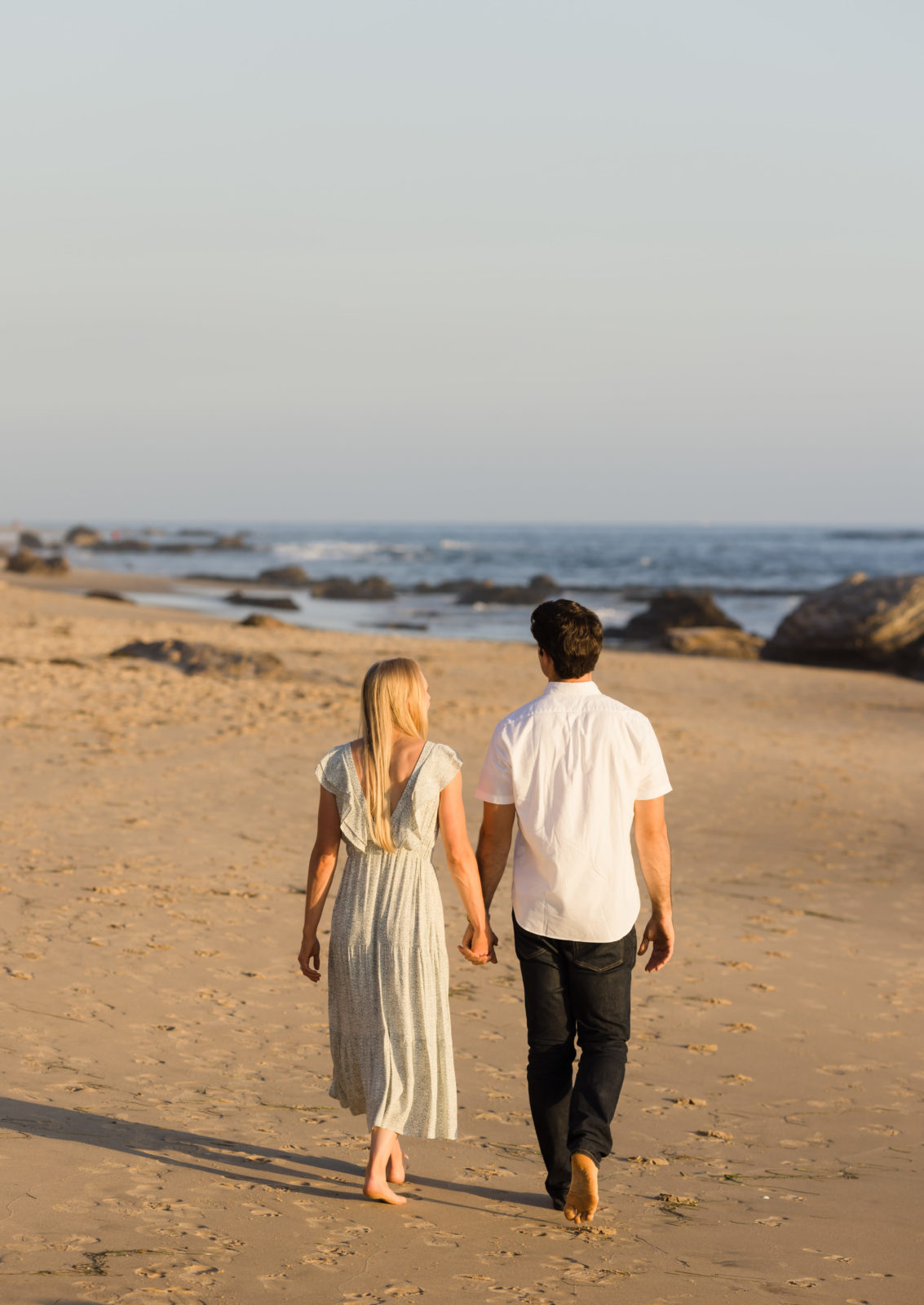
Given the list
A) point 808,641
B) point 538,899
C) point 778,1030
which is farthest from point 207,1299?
point 808,641

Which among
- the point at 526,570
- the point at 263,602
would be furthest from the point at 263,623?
the point at 526,570

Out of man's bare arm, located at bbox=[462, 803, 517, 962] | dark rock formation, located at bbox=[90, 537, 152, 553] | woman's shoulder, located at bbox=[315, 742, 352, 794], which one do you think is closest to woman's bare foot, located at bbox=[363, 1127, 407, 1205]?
man's bare arm, located at bbox=[462, 803, 517, 962]

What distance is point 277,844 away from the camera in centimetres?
735

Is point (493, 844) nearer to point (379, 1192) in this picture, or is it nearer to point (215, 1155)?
point (379, 1192)

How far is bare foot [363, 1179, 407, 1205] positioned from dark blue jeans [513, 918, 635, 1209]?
0.43m

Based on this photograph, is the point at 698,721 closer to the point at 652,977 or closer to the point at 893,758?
the point at 893,758

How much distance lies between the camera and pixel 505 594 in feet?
124

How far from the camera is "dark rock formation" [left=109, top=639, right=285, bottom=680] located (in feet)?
46.5

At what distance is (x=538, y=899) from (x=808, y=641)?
18.8 metres

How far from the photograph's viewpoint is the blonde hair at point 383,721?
328 centimetres

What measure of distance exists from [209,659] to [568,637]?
38.0 ft

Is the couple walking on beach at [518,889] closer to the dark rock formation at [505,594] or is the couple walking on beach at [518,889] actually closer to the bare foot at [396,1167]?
the bare foot at [396,1167]

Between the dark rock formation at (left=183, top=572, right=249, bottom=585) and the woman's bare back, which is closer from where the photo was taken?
the woman's bare back

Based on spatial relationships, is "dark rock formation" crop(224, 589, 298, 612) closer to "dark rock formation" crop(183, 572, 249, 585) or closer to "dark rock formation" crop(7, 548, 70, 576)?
"dark rock formation" crop(7, 548, 70, 576)
